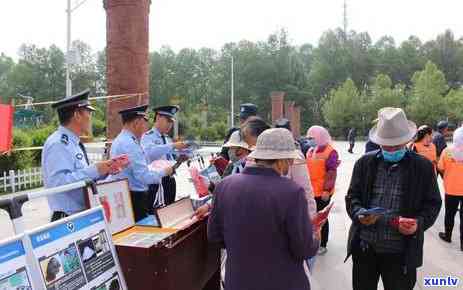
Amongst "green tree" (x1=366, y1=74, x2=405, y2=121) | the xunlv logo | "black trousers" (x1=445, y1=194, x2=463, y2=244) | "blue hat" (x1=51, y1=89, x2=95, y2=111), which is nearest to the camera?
"blue hat" (x1=51, y1=89, x2=95, y2=111)

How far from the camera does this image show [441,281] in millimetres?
4668

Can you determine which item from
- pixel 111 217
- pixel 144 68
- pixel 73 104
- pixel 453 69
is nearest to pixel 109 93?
pixel 144 68

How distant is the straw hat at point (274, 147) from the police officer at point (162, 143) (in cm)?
276

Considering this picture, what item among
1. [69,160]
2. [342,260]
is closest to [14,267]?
[69,160]

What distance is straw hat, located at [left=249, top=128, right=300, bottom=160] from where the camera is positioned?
234cm

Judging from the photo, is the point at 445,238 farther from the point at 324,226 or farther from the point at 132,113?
the point at 132,113

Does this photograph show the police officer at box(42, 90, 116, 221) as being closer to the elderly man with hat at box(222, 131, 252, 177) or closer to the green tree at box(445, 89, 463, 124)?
the elderly man with hat at box(222, 131, 252, 177)

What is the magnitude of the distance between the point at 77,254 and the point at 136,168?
1.74m

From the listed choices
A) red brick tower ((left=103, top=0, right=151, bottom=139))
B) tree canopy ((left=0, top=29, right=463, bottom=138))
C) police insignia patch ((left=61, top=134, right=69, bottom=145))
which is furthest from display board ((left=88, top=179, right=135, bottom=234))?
tree canopy ((left=0, top=29, right=463, bottom=138))

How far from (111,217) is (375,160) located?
1914mm

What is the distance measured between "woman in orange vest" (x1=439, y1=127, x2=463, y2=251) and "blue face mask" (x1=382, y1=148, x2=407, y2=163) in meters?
3.29

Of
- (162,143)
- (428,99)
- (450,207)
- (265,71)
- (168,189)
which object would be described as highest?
(265,71)

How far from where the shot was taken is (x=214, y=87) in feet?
230

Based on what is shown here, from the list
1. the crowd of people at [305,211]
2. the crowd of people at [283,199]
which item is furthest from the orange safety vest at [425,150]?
the crowd of people at [305,211]
